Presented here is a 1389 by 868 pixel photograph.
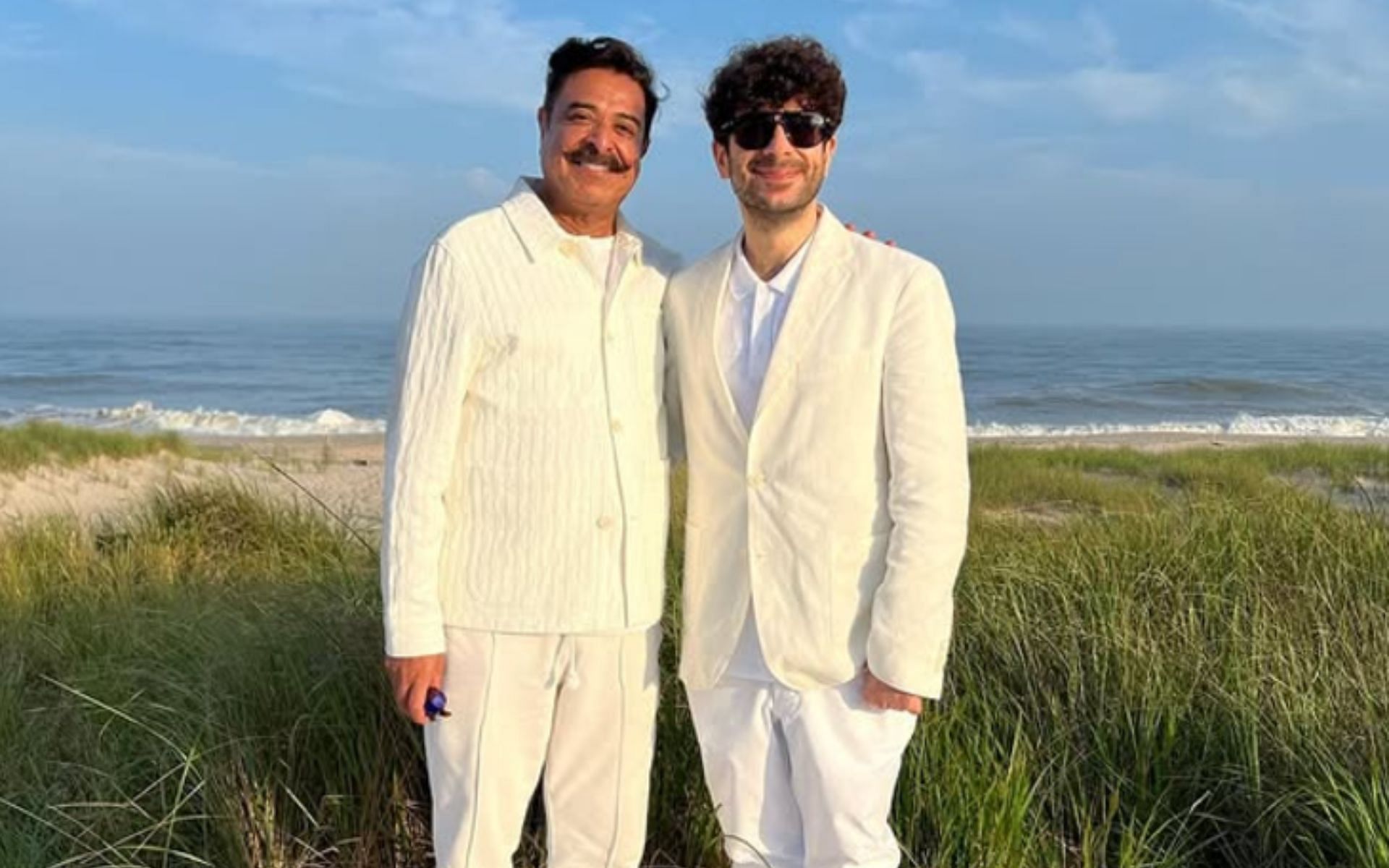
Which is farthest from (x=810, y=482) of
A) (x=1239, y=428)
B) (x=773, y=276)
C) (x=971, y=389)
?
(x=971, y=389)

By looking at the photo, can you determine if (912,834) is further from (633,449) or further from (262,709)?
(262,709)

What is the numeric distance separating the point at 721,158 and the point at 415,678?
128 cm

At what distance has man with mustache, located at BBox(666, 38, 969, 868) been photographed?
2.41 m

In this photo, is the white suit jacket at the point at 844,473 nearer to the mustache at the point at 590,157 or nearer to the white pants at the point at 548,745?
the white pants at the point at 548,745

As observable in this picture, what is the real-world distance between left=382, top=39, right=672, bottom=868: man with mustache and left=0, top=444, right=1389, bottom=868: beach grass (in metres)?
0.68

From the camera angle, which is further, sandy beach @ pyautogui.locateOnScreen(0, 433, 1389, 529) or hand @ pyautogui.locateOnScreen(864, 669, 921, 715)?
sandy beach @ pyautogui.locateOnScreen(0, 433, 1389, 529)

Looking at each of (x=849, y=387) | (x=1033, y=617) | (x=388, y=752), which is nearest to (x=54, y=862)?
(x=388, y=752)

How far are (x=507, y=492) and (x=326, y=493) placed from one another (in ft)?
30.3

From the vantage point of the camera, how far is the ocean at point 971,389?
25.2 meters

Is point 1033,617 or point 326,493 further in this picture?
point 326,493

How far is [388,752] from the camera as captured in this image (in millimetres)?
3221

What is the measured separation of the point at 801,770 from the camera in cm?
251

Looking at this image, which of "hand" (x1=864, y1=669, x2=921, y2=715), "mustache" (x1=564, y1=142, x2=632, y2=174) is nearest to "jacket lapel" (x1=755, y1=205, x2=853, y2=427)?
"mustache" (x1=564, y1=142, x2=632, y2=174)

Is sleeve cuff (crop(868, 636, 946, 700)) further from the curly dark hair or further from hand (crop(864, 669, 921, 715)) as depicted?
the curly dark hair
